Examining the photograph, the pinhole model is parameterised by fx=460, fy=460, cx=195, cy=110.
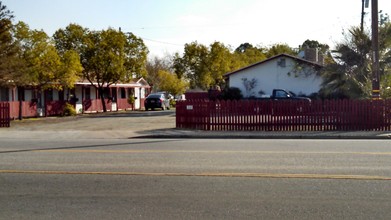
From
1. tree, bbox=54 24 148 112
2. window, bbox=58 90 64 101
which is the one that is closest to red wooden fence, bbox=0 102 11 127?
window, bbox=58 90 64 101

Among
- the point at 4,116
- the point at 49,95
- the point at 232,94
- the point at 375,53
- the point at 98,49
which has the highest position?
the point at 98,49

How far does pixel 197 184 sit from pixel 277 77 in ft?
98.3

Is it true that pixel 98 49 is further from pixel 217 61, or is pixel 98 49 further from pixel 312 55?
pixel 312 55

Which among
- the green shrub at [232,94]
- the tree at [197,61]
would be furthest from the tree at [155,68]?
the green shrub at [232,94]

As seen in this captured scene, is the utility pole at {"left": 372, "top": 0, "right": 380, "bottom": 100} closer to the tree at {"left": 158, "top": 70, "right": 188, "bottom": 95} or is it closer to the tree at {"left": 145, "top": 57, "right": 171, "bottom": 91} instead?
the tree at {"left": 158, "top": 70, "right": 188, "bottom": 95}

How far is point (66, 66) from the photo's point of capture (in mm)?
31250

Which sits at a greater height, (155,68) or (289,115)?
(155,68)

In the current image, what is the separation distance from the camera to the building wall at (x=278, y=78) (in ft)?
118

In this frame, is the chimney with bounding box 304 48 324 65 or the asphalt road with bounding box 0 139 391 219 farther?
the chimney with bounding box 304 48 324 65

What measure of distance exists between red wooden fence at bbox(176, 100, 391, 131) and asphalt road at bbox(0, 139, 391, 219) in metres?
6.77

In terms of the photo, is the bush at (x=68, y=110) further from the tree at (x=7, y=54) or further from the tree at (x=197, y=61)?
the tree at (x=197, y=61)

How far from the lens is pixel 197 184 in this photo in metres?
7.97

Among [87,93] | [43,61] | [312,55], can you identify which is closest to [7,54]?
[43,61]

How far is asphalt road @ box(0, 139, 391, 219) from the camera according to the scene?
6.28 meters
